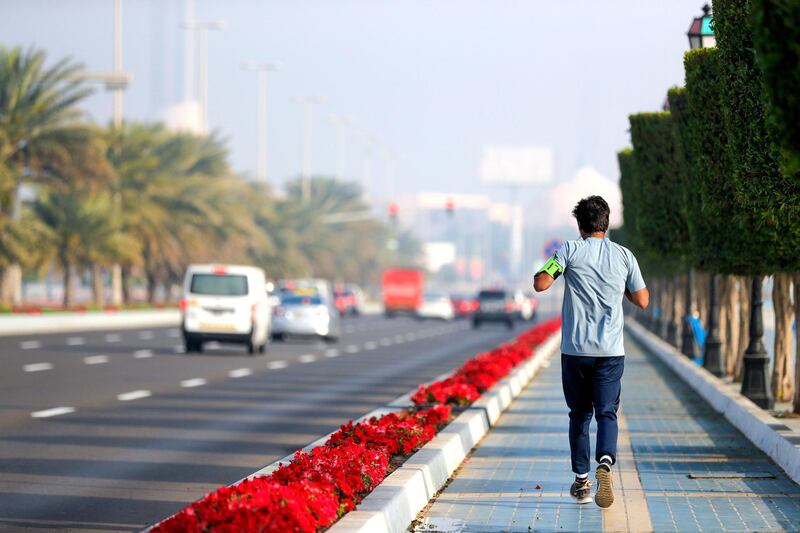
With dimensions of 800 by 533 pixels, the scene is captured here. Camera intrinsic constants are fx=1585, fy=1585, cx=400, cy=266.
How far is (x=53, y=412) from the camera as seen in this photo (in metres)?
18.9

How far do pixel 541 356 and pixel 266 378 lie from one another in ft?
23.5

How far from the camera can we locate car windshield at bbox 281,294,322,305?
43.8 meters

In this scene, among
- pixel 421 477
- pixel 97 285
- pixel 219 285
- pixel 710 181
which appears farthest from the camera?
pixel 97 285

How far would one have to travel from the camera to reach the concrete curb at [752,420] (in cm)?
1259

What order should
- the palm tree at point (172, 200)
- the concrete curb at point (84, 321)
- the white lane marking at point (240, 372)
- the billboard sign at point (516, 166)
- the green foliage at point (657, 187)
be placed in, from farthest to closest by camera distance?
the billboard sign at point (516, 166) → the palm tree at point (172, 200) → the concrete curb at point (84, 321) → the white lane marking at point (240, 372) → the green foliage at point (657, 187)

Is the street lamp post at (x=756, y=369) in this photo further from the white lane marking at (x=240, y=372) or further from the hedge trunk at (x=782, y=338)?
the white lane marking at (x=240, y=372)

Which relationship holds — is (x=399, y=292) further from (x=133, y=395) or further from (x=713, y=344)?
(x=133, y=395)

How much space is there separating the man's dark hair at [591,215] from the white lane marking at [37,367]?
18119mm

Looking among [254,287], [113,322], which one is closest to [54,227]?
[113,322]

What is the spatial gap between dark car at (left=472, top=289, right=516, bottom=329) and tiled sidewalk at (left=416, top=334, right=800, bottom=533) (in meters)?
47.8

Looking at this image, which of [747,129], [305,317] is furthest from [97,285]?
[747,129]

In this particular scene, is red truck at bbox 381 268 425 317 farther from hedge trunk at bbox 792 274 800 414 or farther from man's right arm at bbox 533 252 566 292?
man's right arm at bbox 533 252 566 292

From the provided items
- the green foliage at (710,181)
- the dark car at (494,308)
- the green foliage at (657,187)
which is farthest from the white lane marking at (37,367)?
the dark car at (494,308)

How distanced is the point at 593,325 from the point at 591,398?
0.51 metres
